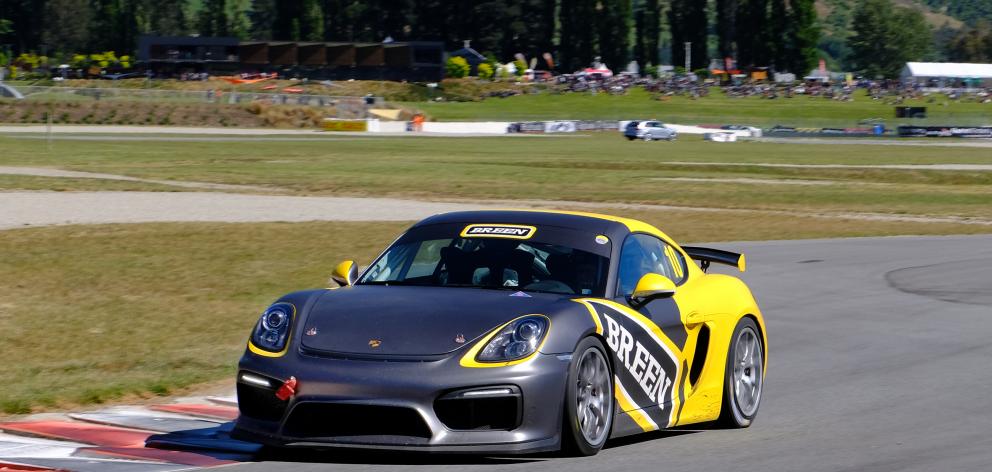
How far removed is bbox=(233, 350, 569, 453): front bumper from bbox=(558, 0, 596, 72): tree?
6450 inches

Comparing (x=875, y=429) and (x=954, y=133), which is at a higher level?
(x=875, y=429)

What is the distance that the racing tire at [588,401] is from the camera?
7.16 meters

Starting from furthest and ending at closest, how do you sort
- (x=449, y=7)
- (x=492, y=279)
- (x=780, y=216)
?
(x=449, y=7), (x=780, y=216), (x=492, y=279)

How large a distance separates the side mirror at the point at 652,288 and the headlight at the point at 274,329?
1.82 meters

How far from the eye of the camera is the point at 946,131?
89.9 meters

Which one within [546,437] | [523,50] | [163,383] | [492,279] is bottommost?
[523,50]

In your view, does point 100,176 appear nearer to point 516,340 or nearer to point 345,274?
point 345,274

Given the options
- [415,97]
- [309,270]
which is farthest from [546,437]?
[415,97]

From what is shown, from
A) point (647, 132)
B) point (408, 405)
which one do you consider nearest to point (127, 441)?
point (408, 405)

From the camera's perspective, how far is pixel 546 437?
707cm

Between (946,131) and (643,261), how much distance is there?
8576 centimetres

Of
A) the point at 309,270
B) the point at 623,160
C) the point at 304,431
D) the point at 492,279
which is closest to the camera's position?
the point at 304,431

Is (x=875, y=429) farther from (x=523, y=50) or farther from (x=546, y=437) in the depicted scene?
(x=523, y=50)

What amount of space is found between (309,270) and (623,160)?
36.8 metres
